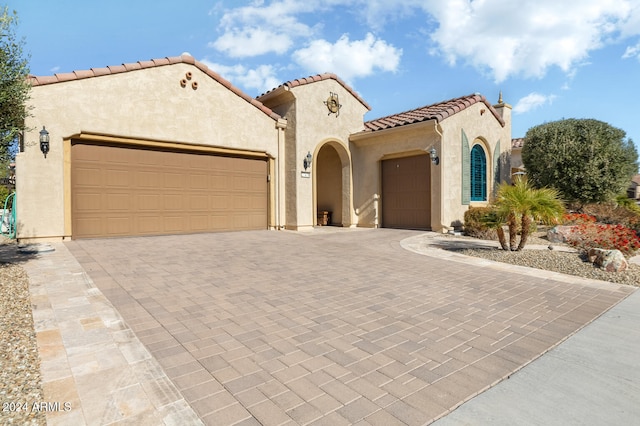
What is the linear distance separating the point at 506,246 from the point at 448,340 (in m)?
6.16

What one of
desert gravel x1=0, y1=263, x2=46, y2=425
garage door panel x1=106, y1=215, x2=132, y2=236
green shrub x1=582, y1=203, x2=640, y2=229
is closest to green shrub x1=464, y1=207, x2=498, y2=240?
green shrub x1=582, y1=203, x2=640, y2=229

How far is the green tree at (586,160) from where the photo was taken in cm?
1307

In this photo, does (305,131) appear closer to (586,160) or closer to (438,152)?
(438,152)

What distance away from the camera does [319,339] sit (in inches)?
137

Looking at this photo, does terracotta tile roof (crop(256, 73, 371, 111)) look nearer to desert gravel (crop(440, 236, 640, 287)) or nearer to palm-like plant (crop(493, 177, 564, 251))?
palm-like plant (crop(493, 177, 564, 251))

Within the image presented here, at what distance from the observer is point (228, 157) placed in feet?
39.5

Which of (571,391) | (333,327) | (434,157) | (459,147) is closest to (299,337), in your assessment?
(333,327)

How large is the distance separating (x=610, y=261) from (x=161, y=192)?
37.2ft

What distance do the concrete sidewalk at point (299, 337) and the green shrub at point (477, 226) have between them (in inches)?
188

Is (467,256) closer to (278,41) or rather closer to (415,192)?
(415,192)

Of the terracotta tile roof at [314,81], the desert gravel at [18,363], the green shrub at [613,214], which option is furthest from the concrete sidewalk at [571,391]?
the green shrub at [613,214]

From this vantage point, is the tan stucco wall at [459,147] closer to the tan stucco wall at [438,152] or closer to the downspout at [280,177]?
the tan stucco wall at [438,152]

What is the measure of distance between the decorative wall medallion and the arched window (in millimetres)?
5718

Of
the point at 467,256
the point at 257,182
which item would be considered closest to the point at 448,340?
the point at 467,256
